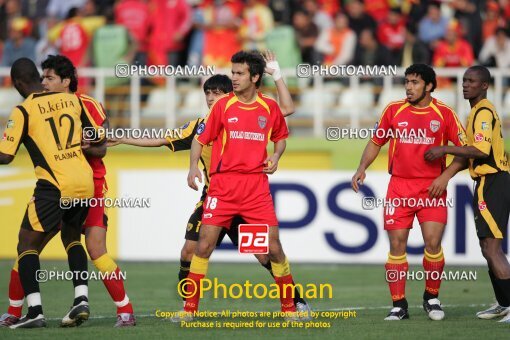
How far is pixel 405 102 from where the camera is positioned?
452 inches

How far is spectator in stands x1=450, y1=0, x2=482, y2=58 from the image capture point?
64.4ft

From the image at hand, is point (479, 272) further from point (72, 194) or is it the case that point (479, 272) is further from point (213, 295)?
point (72, 194)

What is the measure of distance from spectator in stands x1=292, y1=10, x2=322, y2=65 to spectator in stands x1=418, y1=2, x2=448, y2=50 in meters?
1.82

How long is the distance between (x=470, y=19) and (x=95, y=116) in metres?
10.6

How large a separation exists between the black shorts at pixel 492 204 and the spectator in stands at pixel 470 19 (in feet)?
27.8

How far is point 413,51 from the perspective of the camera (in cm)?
1884

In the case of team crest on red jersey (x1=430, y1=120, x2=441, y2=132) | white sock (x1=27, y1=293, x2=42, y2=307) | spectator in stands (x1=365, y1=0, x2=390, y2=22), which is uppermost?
spectator in stands (x1=365, y1=0, x2=390, y2=22)

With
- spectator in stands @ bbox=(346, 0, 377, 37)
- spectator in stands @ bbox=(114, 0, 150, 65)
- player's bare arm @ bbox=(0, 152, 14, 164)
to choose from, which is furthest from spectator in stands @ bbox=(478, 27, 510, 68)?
player's bare arm @ bbox=(0, 152, 14, 164)

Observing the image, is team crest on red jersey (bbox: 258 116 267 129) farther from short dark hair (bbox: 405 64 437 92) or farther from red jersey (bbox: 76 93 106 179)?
short dark hair (bbox: 405 64 437 92)

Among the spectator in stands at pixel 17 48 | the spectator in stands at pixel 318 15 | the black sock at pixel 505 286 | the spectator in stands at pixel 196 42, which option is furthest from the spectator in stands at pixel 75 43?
the black sock at pixel 505 286

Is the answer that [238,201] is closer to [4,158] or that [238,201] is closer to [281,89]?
[281,89]

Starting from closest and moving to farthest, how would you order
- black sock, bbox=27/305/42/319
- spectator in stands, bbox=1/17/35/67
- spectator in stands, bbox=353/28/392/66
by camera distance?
black sock, bbox=27/305/42/319 → spectator in stands, bbox=353/28/392/66 → spectator in stands, bbox=1/17/35/67

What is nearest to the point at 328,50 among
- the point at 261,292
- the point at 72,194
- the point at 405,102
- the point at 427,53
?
the point at 427,53

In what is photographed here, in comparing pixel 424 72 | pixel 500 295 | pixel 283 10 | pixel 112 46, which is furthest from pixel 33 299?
pixel 283 10
